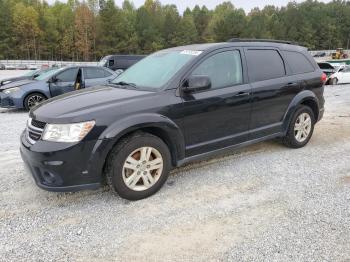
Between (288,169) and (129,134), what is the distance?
235 centimetres

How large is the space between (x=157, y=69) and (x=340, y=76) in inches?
711

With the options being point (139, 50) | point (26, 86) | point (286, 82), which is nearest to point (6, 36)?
point (139, 50)

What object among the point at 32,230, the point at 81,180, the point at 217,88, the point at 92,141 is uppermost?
the point at 217,88

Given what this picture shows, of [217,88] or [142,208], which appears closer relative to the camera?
[142,208]

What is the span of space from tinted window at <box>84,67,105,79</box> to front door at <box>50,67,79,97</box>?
319 mm

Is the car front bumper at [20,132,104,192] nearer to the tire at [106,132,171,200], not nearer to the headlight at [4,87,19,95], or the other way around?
the tire at [106,132,171,200]

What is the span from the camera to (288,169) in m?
4.69

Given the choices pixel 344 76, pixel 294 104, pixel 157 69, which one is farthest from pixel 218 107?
pixel 344 76

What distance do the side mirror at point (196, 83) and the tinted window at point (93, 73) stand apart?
741 centimetres

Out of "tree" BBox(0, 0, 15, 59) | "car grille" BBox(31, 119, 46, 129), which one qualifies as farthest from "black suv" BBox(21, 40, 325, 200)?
"tree" BBox(0, 0, 15, 59)

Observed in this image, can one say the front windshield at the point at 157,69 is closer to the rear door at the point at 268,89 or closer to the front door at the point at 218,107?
the front door at the point at 218,107

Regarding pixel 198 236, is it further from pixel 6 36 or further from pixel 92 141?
pixel 6 36

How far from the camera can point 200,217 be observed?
3.42 m

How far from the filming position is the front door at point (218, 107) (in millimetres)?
4117
